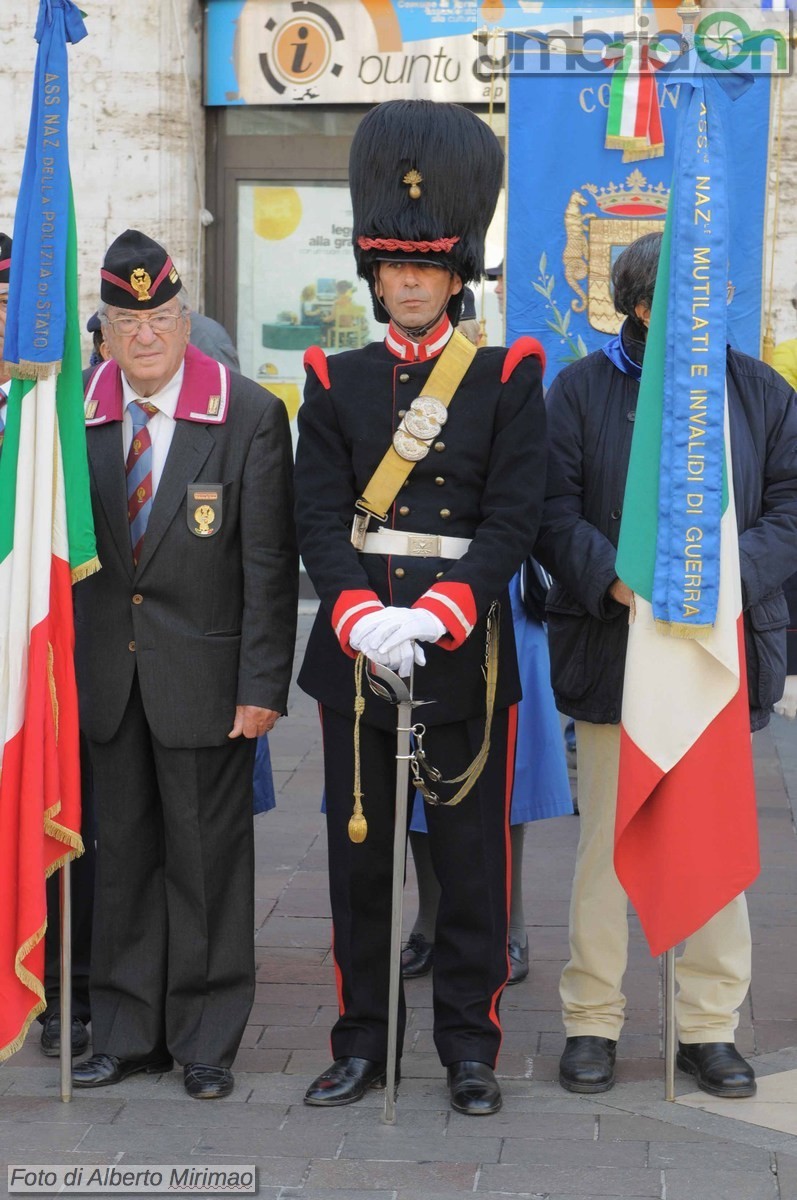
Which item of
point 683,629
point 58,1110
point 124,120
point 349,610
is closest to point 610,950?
point 683,629

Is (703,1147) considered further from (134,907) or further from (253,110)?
(253,110)

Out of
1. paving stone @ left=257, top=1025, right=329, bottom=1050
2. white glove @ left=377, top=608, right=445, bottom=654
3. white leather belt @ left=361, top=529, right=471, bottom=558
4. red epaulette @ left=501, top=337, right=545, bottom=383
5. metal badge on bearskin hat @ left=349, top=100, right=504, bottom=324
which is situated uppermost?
metal badge on bearskin hat @ left=349, top=100, right=504, bottom=324

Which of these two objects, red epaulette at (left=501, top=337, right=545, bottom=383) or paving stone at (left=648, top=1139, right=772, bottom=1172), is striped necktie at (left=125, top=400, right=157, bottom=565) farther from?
paving stone at (left=648, top=1139, right=772, bottom=1172)

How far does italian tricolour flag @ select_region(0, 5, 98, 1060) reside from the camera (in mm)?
4016

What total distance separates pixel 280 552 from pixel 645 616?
878mm

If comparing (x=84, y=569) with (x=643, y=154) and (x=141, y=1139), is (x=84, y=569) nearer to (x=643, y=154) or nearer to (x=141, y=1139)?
(x=141, y=1139)

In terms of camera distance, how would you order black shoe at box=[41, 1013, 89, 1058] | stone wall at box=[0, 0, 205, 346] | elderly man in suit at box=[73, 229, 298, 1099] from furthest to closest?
stone wall at box=[0, 0, 205, 346]
black shoe at box=[41, 1013, 89, 1058]
elderly man in suit at box=[73, 229, 298, 1099]

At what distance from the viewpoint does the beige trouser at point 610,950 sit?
13.7ft

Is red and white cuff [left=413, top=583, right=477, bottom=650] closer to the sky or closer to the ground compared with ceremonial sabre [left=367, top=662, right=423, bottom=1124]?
closer to the sky

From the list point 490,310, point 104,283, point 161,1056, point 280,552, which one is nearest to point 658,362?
point 280,552

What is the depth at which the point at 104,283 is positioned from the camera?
409cm

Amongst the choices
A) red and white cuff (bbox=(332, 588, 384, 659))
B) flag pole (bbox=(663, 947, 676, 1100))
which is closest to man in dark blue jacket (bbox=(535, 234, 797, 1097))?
flag pole (bbox=(663, 947, 676, 1100))

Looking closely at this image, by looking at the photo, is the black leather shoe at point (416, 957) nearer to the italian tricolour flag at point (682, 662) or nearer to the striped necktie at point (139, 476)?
the italian tricolour flag at point (682, 662)

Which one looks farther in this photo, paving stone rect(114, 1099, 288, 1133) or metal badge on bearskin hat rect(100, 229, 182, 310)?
metal badge on bearskin hat rect(100, 229, 182, 310)
